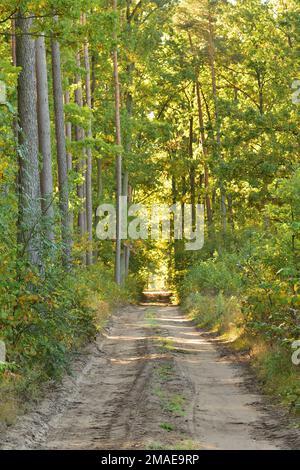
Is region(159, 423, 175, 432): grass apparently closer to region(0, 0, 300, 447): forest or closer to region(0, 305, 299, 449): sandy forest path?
region(0, 305, 299, 449): sandy forest path

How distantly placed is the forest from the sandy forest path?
0.41 m

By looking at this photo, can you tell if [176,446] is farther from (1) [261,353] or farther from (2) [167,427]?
(1) [261,353]

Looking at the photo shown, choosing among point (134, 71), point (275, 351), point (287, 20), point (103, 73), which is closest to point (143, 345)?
point (275, 351)

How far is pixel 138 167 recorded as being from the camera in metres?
46.6

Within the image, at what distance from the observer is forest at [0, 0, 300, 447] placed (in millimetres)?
13172

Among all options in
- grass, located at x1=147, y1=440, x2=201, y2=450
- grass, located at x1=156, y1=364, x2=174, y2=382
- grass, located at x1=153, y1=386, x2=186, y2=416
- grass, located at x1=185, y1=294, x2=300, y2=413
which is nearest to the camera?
grass, located at x1=147, y1=440, x2=201, y2=450

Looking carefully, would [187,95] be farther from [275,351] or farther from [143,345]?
[275,351]

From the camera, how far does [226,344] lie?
68.6ft

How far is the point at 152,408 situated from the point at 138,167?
35507 millimetres

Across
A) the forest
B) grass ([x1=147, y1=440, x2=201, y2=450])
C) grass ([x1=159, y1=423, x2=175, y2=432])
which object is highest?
the forest

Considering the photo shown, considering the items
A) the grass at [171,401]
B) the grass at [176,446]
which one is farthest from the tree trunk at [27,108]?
the grass at [176,446]

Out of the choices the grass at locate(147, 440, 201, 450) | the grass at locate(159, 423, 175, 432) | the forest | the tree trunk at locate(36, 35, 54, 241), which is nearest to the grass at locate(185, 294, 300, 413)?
the forest

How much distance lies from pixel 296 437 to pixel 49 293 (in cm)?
486

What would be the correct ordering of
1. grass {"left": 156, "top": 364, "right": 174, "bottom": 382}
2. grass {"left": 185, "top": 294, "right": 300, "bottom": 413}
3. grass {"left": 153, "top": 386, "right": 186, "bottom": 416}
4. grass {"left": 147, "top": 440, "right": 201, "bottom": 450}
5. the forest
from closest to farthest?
grass {"left": 147, "top": 440, "right": 201, "bottom": 450}, grass {"left": 153, "top": 386, "right": 186, "bottom": 416}, grass {"left": 185, "top": 294, "right": 300, "bottom": 413}, the forest, grass {"left": 156, "top": 364, "right": 174, "bottom": 382}
